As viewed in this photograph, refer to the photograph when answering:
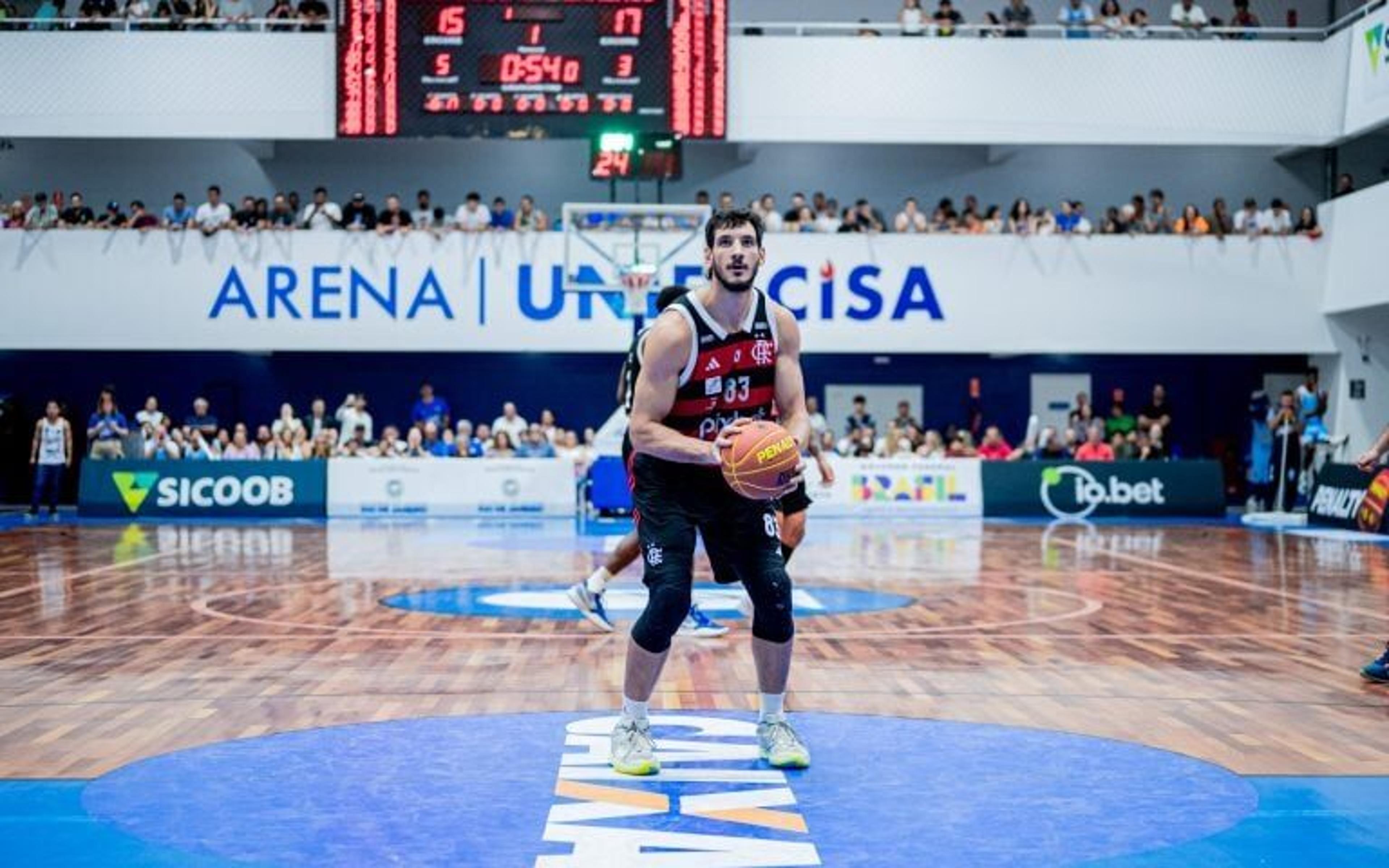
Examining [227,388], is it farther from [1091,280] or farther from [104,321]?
[1091,280]

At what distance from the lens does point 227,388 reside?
29.4 m

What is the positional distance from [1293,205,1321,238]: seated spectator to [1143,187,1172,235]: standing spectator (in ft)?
7.14

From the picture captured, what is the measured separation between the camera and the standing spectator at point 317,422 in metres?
25.4

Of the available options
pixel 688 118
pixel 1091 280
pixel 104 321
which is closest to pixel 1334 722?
pixel 688 118

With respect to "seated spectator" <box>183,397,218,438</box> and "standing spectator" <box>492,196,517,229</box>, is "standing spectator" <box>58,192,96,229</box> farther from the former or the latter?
"standing spectator" <box>492,196,517,229</box>

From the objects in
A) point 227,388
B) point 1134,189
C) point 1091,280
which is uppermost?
point 1134,189

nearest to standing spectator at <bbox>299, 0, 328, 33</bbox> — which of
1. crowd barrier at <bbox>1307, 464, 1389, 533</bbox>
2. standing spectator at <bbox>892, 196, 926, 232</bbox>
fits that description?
standing spectator at <bbox>892, 196, 926, 232</bbox>

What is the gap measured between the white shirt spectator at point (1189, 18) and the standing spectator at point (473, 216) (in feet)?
42.4

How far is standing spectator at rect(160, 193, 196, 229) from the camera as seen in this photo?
87.0 feet

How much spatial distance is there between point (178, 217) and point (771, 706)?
23077 millimetres

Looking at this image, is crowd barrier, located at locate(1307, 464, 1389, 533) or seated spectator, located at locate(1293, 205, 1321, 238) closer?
crowd barrier, located at locate(1307, 464, 1389, 533)

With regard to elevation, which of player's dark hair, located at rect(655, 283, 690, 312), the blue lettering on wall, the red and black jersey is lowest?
the red and black jersey

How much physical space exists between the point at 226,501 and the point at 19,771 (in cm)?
1892

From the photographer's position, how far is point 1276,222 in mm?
27328
